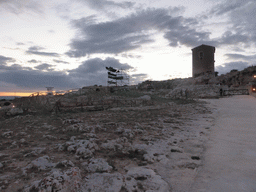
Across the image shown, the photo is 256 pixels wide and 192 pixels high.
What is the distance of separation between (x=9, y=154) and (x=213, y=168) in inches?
184

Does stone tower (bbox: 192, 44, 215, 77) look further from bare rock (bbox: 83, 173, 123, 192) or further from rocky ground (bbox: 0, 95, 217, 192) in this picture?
bare rock (bbox: 83, 173, 123, 192)

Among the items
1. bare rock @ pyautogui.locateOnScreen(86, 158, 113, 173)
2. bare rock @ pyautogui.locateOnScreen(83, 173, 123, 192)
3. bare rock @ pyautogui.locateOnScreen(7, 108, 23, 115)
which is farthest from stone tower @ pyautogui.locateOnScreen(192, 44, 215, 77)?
bare rock @ pyautogui.locateOnScreen(83, 173, 123, 192)

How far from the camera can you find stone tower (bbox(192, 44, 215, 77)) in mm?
39969

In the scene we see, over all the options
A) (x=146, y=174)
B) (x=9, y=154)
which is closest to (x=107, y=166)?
(x=146, y=174)

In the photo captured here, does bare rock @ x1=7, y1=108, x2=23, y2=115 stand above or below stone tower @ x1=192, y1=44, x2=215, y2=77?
below

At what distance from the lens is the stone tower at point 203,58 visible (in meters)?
40.0

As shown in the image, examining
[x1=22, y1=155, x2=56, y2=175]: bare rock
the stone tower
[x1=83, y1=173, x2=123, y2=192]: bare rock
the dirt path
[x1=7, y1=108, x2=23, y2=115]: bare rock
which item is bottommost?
the dirt path

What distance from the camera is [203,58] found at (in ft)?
133

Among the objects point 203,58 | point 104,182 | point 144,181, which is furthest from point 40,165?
point 203,58

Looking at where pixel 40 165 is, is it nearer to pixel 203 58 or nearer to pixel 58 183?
pixel 58 183

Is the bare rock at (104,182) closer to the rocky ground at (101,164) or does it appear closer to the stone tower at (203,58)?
the rocky ground at (101,164)

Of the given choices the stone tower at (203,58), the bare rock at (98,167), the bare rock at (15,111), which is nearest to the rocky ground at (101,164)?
the bare rock at (98,167)

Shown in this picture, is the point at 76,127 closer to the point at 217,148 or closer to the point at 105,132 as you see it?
the point at 105,132

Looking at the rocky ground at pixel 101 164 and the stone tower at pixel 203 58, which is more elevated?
the stone tower at pixel 203 58
